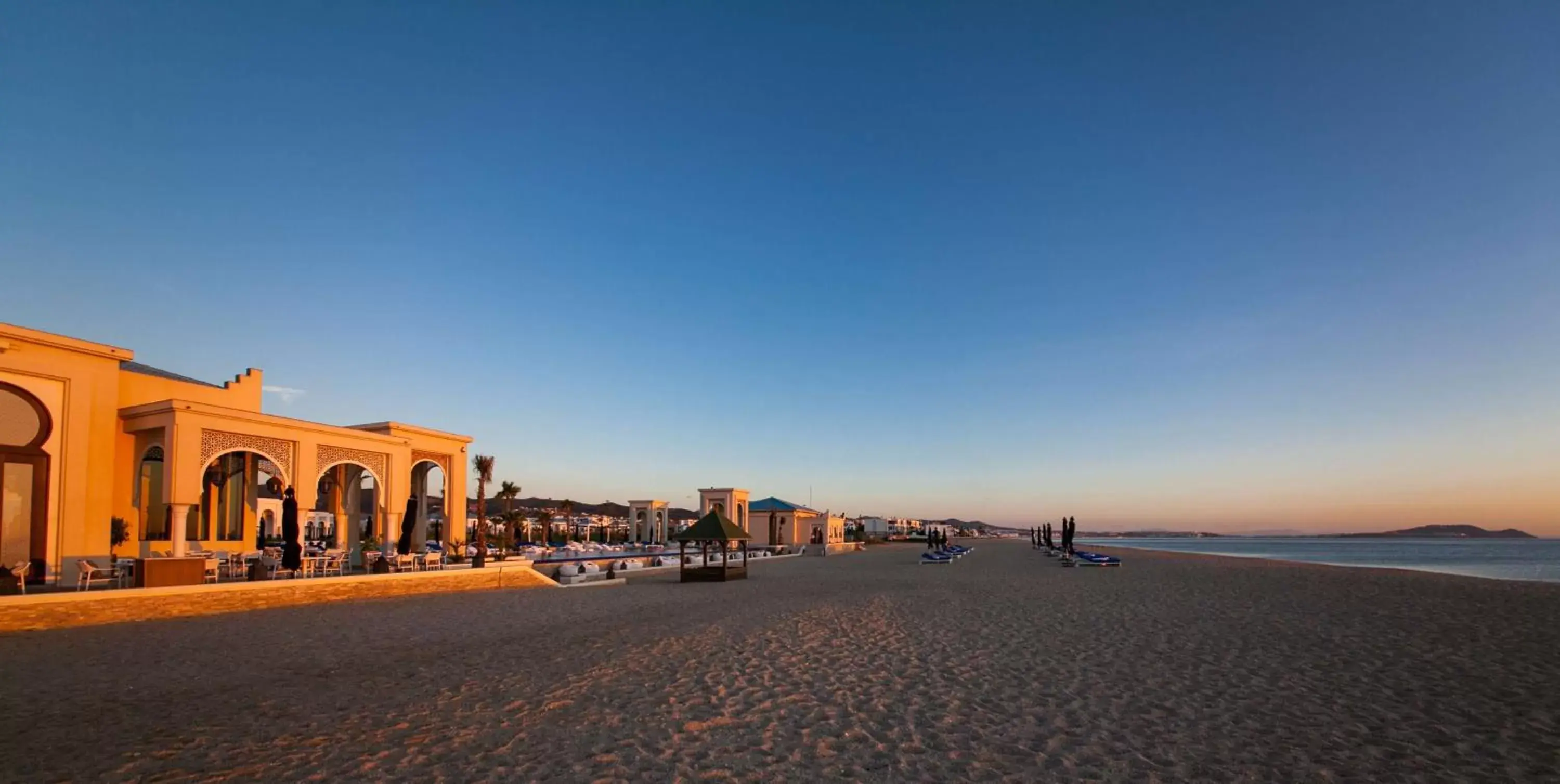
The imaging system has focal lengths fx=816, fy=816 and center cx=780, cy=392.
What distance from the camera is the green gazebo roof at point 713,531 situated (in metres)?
19.8

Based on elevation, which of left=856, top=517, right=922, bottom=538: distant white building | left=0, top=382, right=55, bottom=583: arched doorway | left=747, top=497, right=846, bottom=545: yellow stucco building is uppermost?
left=0, top=382, right=55, bottom=583: arched doorway

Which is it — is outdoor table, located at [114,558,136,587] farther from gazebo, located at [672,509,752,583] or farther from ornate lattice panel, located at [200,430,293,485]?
gazebo, located at [672,509,752,583]

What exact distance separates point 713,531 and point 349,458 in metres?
8.51

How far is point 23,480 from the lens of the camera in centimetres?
1387

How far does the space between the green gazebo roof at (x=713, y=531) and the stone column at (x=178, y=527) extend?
9879 millimetres

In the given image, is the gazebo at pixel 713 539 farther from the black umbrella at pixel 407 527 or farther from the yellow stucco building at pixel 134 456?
the yellow stucco building at pixel 134 456

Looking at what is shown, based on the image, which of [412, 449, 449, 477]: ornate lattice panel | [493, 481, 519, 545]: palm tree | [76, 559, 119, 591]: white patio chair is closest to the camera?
[76, 559, 119, 591]: white patio chair

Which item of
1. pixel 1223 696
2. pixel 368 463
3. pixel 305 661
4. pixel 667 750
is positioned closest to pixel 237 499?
pixel 368 463

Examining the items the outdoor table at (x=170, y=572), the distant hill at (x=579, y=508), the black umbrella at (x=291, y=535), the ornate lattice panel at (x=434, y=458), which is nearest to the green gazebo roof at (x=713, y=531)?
the ornate lattice panel at (x=434, y=458)

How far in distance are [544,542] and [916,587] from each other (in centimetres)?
2643

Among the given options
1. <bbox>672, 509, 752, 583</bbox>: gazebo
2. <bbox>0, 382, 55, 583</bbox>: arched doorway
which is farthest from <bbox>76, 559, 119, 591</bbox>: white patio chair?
<bbox>672, 509, 752, 583</bbox>: gazebo

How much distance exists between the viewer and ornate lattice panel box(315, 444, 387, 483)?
17.8 metres

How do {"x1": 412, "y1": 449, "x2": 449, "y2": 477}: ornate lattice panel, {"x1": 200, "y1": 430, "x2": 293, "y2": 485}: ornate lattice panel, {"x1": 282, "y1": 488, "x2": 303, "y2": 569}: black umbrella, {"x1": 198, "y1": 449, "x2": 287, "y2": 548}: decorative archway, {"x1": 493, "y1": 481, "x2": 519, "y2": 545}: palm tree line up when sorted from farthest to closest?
1. {"x1": 493, "y1": 481, "x2": 519, "y2": 545}: palm tree
2. {"x1": 412, "y1": 449, "x2": 449, "y2": 477}: ornate lattice panel
3. {"x1": 198, "y1": 449, "x2": 287, "y2": 548}: decorative archway
4. {"x1": 200, "y1": 430, "x2": 293, "y2": 485}: ornate lattice panel
5. {"x1": 282, "y1": 488, "x2": 303, "y2": 569}: black umbrella

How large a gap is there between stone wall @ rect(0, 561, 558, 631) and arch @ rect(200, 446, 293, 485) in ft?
10.5
